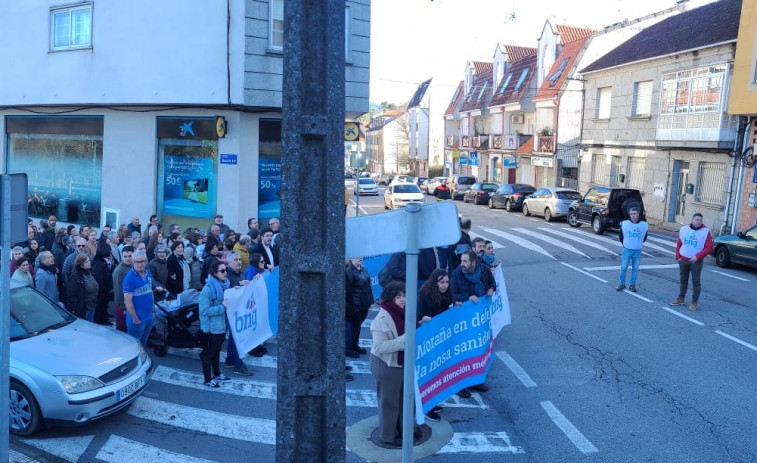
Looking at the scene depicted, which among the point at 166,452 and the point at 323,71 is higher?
the point at 323,71

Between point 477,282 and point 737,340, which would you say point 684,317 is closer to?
point 737,340

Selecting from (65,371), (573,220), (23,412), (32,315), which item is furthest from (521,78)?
(23,412)

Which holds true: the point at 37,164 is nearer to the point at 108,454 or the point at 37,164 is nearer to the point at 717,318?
the point at 108,454

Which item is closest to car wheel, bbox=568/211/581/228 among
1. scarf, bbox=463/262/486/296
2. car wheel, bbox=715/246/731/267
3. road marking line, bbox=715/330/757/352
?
car wheel, bbox=715/246/731/267

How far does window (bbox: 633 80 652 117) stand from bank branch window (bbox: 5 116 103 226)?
23460mm

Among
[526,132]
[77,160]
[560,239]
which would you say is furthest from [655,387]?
[526,132]

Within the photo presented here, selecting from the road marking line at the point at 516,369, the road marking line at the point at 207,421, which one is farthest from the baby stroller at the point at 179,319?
the road marking line at the point at 516,369

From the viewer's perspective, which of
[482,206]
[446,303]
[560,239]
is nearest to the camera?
[446,303]

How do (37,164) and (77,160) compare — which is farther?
(37,164)

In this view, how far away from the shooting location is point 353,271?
31.5ft

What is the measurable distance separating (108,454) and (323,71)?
4.90m

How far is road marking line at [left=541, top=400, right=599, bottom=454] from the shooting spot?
6594 mm

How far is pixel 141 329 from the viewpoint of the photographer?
8992 millimetres

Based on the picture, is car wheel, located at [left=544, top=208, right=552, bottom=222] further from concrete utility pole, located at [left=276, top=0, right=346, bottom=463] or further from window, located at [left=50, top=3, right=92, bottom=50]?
concrete utility pole, located at [left=276, top=0, right=346, bottom=463]
